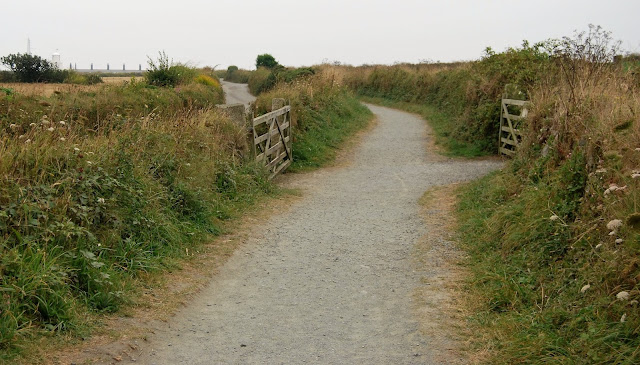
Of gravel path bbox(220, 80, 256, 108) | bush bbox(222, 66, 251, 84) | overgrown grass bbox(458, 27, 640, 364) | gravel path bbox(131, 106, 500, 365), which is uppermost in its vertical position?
bush bbox(222, 66, 251, 84)

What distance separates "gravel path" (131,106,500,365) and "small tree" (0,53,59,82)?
2106 centimetres

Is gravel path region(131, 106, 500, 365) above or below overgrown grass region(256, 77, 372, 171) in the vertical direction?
below

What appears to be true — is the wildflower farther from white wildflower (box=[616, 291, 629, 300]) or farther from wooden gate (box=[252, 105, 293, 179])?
wooden gate (box=[252, 105, 293, 179])

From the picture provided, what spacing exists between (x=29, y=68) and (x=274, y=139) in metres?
19.4

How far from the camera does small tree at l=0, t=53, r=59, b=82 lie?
92.6 feet

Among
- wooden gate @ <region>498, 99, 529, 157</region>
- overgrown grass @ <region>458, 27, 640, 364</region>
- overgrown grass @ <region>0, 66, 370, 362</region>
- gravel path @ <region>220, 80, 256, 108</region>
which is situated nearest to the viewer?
overgrown grass @ <region>458, 27, 640, 364</region>

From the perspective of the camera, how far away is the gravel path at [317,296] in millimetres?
5211

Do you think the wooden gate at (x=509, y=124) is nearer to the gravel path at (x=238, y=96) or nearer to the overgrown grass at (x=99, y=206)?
the overgrown grass at (x=99, y=206)

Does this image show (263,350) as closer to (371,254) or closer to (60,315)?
(60,315)

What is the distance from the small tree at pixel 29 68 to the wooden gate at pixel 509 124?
2099cm

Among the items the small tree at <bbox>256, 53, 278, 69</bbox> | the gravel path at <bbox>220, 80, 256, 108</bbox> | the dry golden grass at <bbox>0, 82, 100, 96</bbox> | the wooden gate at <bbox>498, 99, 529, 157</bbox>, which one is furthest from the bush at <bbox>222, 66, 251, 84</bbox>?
the wooden gate at <bbox>498, 99, 529, 157</bbox>

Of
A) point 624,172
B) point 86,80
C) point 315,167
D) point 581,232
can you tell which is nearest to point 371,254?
point 581,232

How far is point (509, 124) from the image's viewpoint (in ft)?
53.4

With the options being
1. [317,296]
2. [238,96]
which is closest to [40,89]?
[317,296]
